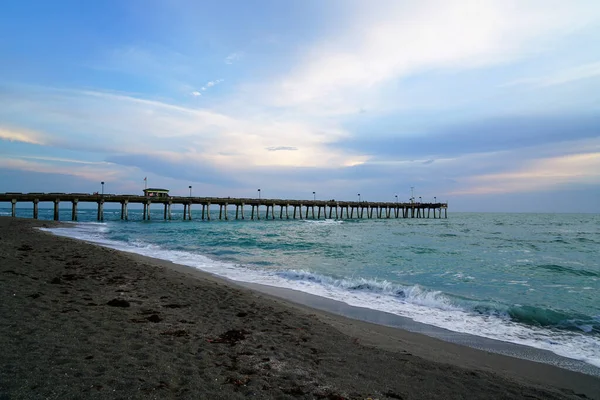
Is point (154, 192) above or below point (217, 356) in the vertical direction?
above

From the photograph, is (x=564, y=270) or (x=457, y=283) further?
(x=564, y=270)

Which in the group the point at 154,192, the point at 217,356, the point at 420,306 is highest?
the point at 154,192

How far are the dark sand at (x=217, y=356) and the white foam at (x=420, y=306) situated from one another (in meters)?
1.39

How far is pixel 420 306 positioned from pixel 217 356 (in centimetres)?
674

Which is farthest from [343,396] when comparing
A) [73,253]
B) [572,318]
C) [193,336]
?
[73,253]

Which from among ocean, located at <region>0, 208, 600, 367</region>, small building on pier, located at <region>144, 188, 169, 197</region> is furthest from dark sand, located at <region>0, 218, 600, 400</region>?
small building on pier, located at <region>144, 188, 169, 197</region>

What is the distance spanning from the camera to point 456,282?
41.3ft

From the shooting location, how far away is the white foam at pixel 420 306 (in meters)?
6.85

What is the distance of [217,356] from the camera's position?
4703 millimetres

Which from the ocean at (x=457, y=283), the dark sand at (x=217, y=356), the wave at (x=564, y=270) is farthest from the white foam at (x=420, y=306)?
the wave at (x=564, y=270)

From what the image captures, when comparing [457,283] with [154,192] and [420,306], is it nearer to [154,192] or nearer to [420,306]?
[420,306]

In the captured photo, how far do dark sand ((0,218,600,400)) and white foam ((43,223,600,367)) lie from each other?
1388 millimetres

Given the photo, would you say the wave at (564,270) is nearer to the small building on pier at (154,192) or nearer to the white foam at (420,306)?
the white foam at (420,306)

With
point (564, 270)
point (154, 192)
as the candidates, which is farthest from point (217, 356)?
point (154, 192)
